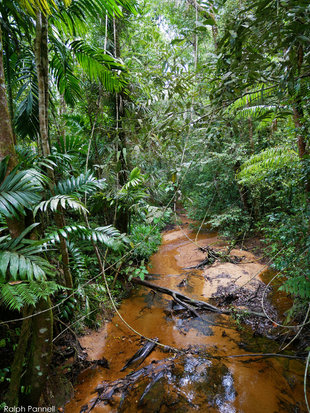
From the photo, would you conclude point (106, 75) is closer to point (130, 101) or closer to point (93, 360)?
point (130, 101)

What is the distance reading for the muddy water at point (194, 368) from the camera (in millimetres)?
2105

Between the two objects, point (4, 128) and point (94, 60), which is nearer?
point (4, 128)

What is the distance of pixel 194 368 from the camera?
2.52m

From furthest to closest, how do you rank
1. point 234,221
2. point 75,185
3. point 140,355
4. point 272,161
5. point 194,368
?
point 234,221 → point 272,161 → point 140,355 → point 75,185 → point 194,368

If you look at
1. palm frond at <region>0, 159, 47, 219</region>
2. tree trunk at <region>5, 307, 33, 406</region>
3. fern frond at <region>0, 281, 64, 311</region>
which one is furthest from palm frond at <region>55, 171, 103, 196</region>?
tree trunk at <region>5, 307, 33, 406</region>

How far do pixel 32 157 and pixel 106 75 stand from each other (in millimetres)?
1601

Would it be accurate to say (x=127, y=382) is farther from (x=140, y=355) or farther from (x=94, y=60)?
(x=94, y=60)

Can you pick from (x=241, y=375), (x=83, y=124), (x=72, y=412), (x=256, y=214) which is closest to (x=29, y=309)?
(x=72, y=412)

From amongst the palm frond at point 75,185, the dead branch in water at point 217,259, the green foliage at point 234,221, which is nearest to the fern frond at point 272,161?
the dead branch in water at point 217,259

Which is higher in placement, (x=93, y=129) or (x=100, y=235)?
(x=93, y=129)

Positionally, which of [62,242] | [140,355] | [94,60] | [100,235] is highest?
[94,60]

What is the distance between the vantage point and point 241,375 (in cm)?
239

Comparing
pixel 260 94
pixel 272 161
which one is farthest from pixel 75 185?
pixel 272 161

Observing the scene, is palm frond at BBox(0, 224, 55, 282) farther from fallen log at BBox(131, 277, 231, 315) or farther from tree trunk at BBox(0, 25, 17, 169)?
fallen log at BBox(131, 277, 231, 315)
